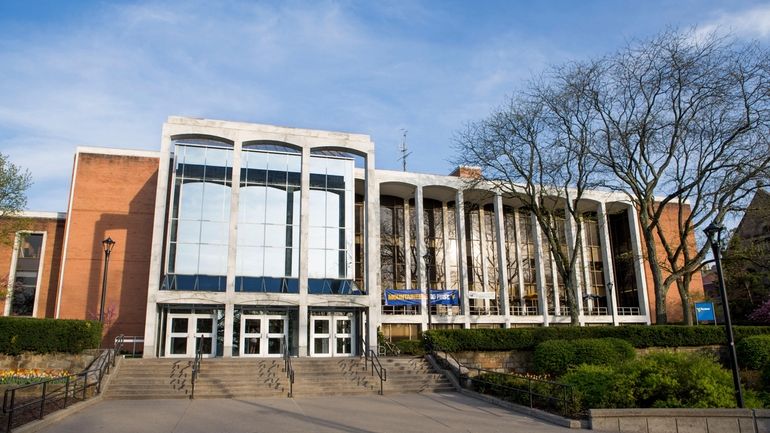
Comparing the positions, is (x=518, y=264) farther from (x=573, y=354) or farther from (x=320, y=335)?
(x=573, y=354)

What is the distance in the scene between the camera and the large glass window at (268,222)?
30.2m

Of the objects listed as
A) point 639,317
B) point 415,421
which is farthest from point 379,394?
point 639,317

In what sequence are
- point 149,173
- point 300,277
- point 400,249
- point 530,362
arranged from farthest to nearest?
1. point 400,249
2. point 149,173
3. point 300,277
4. point 530,362

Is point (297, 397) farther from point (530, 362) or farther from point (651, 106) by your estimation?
point (651, 106)

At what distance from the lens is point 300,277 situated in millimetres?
30062

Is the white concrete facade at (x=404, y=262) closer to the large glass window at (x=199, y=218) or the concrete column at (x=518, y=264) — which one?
the concrete column at (x=518, y=264)

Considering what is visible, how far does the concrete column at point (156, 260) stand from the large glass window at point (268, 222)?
12.8 ft

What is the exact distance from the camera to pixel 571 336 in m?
26.6

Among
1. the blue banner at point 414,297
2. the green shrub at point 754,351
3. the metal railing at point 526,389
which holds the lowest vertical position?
the metal railing at point 526,389

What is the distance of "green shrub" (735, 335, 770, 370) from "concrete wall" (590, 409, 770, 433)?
50.7 ft

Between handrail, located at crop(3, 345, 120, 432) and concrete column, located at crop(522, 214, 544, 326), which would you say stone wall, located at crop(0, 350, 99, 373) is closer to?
handrail, located at crop(3, 345, 120, 432)

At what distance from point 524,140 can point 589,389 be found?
61.7 feet

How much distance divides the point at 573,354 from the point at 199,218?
19886mm

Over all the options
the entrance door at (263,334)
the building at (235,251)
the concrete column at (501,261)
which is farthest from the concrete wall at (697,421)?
the concrete column at (501,261)
